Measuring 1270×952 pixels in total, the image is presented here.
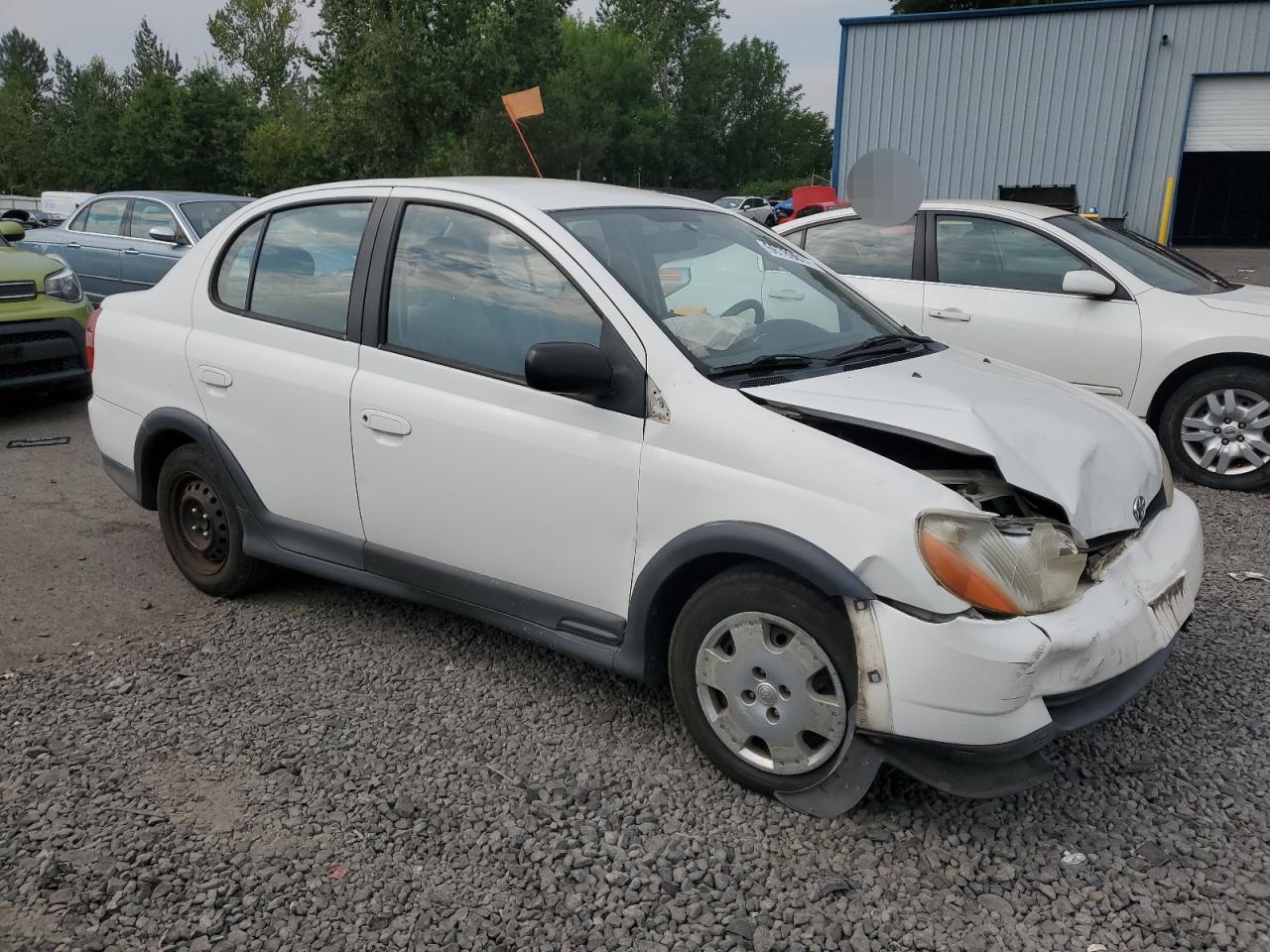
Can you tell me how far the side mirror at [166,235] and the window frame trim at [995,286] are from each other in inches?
305

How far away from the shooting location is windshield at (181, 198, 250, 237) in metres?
10.9

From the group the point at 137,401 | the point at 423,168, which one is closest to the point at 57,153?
the point at 423,168

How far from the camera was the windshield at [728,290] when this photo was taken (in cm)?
324

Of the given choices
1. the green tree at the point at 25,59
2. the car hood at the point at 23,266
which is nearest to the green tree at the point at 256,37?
the green tree at the point at 25,59

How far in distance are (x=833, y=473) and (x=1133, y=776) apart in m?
1.38

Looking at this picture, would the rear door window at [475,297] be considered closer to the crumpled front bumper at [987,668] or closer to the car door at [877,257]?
the crumpled front bumper at [987,668]

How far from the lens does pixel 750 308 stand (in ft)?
11.5

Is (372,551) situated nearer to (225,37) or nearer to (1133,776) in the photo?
(1133,776)

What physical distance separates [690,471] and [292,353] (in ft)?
5.80

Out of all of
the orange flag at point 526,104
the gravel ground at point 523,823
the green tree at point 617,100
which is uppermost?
the green tree at point 617,100

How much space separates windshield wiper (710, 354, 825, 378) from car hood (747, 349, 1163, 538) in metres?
0.11

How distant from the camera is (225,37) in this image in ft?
207

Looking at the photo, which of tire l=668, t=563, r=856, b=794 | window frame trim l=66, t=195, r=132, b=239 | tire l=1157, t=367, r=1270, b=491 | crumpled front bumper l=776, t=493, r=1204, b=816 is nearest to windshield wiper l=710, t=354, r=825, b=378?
tire l=668, t=563, r=856, b=794

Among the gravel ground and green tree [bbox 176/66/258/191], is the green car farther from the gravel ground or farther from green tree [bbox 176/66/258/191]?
green tree [bbox 176/66/258/191]
